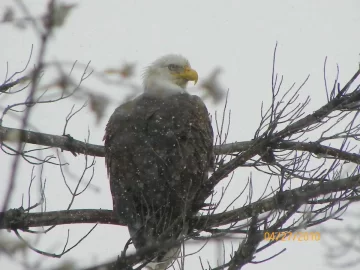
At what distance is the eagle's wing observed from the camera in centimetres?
486

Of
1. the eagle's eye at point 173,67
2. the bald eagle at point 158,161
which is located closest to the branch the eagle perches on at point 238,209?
the bald eagle at point 158,161

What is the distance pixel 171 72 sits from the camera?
7.05 m

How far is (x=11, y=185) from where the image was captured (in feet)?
4.70

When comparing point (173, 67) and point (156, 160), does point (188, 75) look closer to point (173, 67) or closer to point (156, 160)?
point (173, 67)

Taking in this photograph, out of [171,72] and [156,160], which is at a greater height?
[171,72]

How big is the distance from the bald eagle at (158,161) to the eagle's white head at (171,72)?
127 cm

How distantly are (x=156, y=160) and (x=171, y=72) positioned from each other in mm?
2301

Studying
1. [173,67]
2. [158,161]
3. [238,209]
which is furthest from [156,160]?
[173,67]

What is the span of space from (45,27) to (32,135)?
4207mm

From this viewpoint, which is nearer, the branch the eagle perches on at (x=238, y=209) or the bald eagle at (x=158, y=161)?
the branch the eagle perches on at (x=238, y=209)

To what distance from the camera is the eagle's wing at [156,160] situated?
191 inches

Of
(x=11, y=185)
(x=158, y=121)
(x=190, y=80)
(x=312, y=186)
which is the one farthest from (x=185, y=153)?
(x=11, y=185)

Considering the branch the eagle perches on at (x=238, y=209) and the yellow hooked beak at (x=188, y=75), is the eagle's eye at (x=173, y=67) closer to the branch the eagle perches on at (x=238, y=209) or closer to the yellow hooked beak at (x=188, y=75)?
the yellow hooked beak at (x=188, y=75)

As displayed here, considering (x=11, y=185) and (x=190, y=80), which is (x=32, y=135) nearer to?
(x=190, y=80)
